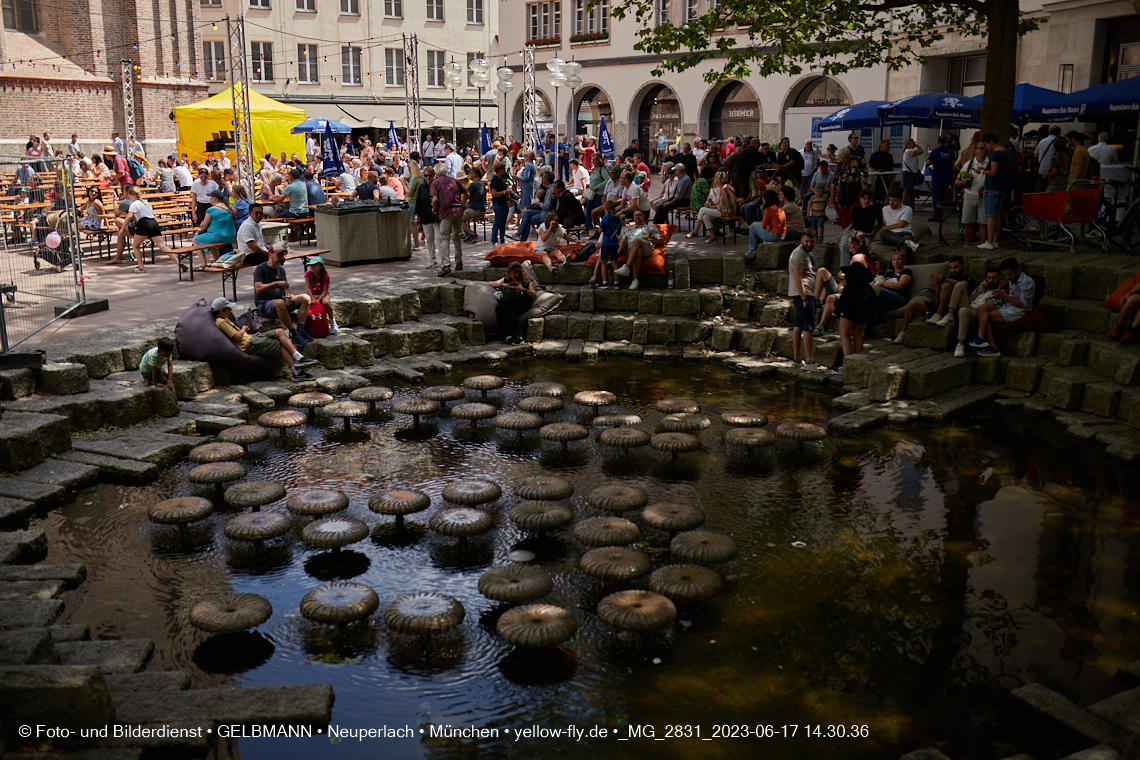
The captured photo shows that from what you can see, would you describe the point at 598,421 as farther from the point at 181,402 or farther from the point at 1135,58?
the point at 1135,58

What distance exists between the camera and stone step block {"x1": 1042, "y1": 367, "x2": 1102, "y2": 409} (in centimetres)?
936

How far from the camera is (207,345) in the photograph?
998 cm

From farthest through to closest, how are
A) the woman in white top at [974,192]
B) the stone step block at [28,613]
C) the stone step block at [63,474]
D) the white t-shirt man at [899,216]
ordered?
the white t-shirt man at [899,216] → the woman in white top at [974,192] → the stone step block at [63,474] → the stone step block at [28,613]

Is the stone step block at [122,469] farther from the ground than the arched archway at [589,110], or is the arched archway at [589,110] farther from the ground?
the arched archway at [589,110]

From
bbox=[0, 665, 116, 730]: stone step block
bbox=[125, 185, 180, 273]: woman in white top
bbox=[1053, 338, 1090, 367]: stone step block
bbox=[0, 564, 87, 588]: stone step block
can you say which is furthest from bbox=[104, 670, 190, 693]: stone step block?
bbox=[125, 185, 180, 273]: woman in white top

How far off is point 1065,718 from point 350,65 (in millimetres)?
41544

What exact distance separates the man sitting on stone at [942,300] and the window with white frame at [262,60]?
112 feet

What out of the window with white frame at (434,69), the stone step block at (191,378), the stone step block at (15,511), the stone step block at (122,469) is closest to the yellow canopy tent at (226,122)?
the stone step block at (191,378)

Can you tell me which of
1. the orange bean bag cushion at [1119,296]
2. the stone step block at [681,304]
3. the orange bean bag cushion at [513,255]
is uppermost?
the orange bean bag cushion at [513,255]

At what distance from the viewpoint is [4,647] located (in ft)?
13.3

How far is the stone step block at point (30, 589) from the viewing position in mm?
5414

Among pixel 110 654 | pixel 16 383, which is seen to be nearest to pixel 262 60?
pixel 16 383

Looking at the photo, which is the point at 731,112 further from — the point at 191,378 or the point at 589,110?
the point at 191,378

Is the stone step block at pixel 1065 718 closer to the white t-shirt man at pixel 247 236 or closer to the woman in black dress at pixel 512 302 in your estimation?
the woman in black dress at pixel 512 302
